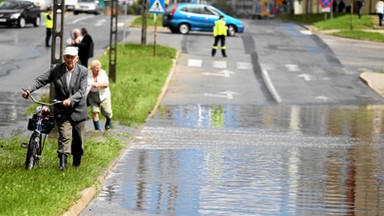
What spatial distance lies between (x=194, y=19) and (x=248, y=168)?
42384mm

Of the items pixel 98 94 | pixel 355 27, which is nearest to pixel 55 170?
pixel 98 94

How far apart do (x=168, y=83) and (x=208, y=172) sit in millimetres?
20176

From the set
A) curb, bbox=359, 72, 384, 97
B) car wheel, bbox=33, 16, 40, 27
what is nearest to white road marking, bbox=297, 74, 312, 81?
curb, bbox=359, 72, 384, 97

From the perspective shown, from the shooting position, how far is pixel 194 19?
5894 cm

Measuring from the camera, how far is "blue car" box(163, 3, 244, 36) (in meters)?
58.5

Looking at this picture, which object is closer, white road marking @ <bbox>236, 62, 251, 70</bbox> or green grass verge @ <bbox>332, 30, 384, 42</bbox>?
white road marking @ <bbox>236, 62, 251, 70</bbox>

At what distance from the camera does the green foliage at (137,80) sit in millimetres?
25328

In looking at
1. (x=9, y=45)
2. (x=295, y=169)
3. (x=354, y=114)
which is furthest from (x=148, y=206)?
(x=9, y=45)

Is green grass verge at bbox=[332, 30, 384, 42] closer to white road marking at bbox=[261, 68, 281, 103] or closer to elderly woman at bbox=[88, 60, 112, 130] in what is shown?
white road marking at bbox=[261, 68, 281, 103]

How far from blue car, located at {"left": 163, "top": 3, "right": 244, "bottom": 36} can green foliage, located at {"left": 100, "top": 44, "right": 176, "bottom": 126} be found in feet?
36.3

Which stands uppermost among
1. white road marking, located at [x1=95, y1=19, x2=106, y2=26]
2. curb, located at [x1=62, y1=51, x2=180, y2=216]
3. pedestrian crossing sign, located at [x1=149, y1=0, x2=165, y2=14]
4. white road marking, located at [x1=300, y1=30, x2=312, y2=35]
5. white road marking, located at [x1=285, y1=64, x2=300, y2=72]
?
pedestrian crossing sign, located at [x1=149, y1=0, x2=165, y2=14]

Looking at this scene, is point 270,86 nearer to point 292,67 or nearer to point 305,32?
point 292,67

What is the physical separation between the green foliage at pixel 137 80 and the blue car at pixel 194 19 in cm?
1107

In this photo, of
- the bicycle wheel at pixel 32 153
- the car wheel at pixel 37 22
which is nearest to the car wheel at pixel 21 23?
the car wheel at pixel 37 22
